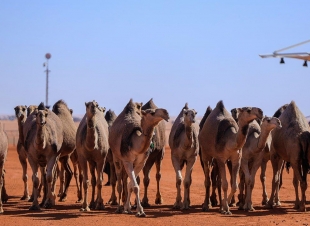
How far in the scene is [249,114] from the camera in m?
16.8

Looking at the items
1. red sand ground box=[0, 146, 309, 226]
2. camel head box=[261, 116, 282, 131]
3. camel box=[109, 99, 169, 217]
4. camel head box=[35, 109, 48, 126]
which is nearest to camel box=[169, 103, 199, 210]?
red sand ground box=[0, 146, 309, 226]

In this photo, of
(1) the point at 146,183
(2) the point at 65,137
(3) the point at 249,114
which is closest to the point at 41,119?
(2) the point at 65,137

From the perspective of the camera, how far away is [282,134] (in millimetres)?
19078

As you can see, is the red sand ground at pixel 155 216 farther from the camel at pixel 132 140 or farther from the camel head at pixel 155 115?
the camel head at pixel 155 115

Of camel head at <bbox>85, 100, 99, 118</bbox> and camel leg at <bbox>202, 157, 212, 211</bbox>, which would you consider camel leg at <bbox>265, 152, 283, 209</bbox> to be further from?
camel head at <bbox>85, 100, 99, 118</bbox>

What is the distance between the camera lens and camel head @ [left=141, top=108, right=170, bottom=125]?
16250 mm

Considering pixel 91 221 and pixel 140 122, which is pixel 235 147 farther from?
pixel 91 221

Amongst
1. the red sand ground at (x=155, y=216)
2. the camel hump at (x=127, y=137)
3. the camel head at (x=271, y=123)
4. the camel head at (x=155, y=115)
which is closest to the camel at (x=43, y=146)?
the red sand ground at (x=155, y=216)

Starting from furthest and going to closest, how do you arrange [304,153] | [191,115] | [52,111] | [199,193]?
[199,193] → [52,111] → [304,153] → [191,115]

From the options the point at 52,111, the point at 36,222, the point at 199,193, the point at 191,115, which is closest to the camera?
the point at 36,222

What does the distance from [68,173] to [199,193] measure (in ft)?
14.7

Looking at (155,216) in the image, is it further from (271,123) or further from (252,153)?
(271,123)

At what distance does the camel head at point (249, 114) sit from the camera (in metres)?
16.8

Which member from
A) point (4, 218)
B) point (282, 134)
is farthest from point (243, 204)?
point (4, 218)
